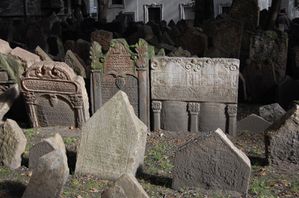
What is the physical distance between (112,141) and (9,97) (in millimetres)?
3381

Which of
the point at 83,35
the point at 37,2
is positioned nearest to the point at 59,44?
the point at 83,35

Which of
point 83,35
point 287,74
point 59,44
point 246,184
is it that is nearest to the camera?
point 246,184

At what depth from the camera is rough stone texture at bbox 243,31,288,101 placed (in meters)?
11.1

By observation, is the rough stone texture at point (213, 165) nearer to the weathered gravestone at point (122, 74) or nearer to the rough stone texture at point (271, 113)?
the weathered gravestone at point (122, 74)

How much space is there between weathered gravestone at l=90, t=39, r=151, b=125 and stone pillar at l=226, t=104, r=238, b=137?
1.44m

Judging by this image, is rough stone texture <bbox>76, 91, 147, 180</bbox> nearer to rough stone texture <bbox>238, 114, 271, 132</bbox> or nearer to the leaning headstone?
rough stone texture <bbox>238, 114, 271, 132</bbox>

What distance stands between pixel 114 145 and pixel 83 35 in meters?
11.4

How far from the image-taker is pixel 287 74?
460 inches

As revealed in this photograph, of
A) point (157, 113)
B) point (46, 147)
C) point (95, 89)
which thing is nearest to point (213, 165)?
point (46, 147)

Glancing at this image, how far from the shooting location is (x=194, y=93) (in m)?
8.25

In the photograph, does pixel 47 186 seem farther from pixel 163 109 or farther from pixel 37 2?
pixel 37 2

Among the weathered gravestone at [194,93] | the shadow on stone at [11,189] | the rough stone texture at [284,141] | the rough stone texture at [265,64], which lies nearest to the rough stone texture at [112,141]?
the shadow on stone at [11,189]

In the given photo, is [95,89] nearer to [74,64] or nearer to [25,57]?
[74,64]

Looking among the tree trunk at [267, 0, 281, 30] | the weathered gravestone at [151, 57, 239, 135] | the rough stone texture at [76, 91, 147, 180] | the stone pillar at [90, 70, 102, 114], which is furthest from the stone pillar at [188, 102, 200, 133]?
the tree trunk at [267, 0, 281, 30]
